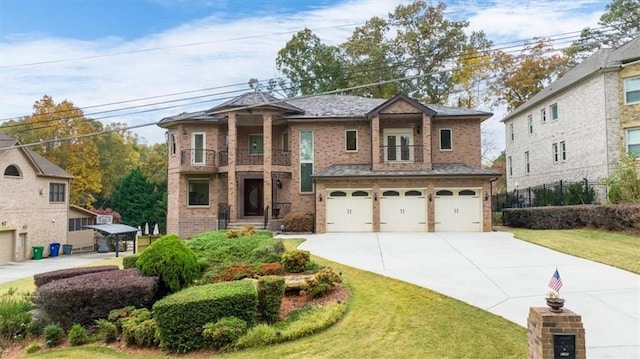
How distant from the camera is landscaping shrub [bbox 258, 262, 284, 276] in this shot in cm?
1002

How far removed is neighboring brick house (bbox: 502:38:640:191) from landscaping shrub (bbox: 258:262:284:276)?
62.8ft

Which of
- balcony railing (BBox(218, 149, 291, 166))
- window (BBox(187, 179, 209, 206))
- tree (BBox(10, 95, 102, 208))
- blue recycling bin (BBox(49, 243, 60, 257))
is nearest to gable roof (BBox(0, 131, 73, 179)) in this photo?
blue recycling bin (BBox(49, 243, 60, 257))

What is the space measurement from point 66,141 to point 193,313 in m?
40.0

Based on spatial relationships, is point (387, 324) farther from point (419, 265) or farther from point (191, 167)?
Answer: point (191, 167)

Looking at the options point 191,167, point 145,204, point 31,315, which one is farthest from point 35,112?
point 31,315

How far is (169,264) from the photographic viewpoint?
8969 millimetres

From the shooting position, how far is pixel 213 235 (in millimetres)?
13453

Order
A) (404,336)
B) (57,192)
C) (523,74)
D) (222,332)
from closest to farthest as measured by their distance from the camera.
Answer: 1. (404,336)
2. (222,332)
3. (57,192)
4. (523,74)

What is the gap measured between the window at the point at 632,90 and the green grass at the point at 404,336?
19247 millimetres

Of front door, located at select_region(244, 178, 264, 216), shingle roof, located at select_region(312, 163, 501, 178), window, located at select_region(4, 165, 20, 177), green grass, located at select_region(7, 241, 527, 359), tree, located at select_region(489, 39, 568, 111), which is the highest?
tree, located at select_region(489, 39, 568, 111)

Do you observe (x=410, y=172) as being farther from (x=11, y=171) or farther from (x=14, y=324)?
(x=11, y=171)

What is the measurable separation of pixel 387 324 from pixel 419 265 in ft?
16.1

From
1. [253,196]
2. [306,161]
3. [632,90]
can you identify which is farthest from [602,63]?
[253,196]

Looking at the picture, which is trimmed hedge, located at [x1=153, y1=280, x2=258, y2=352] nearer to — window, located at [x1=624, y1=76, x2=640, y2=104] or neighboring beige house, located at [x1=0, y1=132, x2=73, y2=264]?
window, located at [x1=624, y1=76, x2=640, y2=104]
